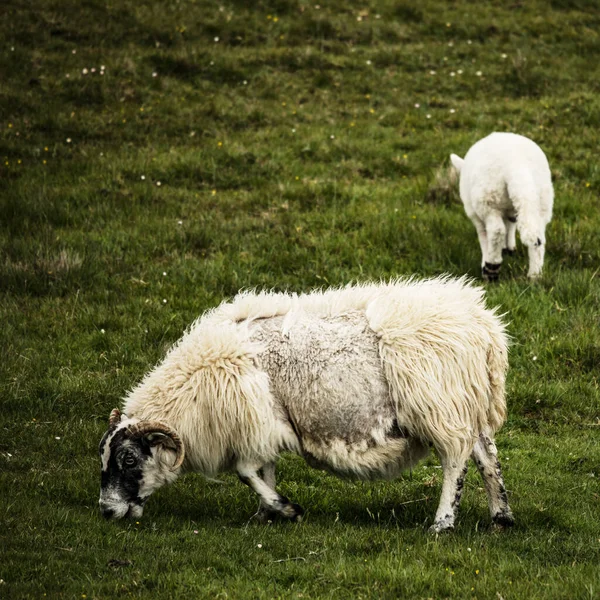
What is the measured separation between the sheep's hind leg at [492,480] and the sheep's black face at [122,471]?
2173 millimetres

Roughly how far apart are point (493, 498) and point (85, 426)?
356cm

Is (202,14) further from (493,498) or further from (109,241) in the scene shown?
(493,498)

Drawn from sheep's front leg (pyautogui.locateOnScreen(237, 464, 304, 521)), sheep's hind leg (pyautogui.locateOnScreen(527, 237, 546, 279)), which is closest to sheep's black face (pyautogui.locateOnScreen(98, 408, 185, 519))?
sheep's front leg (pyautogui.locateOnScreen(237, 464, 304, 521))

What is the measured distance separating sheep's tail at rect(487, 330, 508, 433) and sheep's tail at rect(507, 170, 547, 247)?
13.1 ft

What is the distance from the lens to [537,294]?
9977mm

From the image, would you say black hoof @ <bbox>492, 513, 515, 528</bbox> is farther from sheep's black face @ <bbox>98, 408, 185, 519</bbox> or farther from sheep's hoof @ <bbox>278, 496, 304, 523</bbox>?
sheep's black face @ <bbox>98, 408, 185, 519</bbox>

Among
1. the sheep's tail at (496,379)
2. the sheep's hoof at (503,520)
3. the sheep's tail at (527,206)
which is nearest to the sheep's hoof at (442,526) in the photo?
the sheep's hoof at (503,520)

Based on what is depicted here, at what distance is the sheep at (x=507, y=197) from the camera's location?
10047 mm

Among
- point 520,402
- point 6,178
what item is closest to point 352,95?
point 6,178

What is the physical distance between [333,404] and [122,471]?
1469mm

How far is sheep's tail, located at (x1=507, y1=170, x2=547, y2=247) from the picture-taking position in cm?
998

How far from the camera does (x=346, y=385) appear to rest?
19.8ft

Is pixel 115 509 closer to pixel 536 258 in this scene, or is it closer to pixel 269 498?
pixel 269 498

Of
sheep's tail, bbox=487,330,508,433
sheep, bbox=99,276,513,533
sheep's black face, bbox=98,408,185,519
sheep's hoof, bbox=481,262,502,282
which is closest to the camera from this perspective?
sheep, bbox=99,276,513,533
